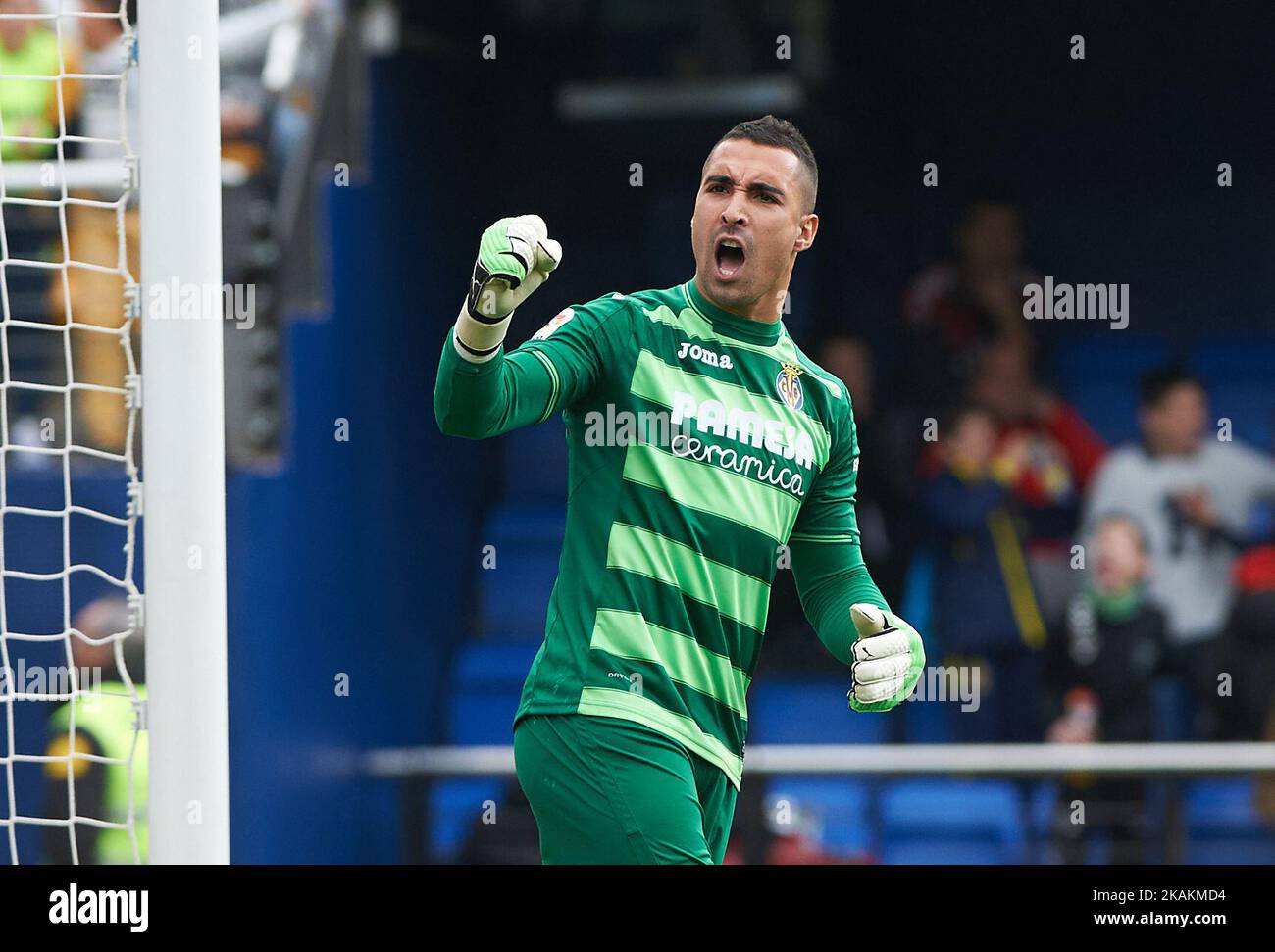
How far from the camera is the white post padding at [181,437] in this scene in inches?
123

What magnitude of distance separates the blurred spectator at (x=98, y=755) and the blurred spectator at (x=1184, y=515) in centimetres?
336

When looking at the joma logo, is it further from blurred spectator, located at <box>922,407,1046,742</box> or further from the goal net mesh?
A: blurred spectator, located at <box>922,407,1046,742</box>

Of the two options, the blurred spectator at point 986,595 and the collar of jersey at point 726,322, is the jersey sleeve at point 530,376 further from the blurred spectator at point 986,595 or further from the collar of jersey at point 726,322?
the blurred spectator at point 986,595

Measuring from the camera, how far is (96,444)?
Answer: 5.73m

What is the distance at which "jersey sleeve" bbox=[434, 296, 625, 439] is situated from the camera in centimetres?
262

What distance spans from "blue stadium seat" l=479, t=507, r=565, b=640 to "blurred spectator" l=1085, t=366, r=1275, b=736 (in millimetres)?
2267

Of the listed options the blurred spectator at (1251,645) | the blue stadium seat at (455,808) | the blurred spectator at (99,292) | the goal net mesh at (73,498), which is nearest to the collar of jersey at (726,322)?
the goal net mesh at (73,498)

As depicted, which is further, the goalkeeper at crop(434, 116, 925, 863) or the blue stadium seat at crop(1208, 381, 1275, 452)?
the blue stadium seat at crop(1208, 381, 1275, 452)

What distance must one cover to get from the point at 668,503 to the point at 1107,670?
3740 mm

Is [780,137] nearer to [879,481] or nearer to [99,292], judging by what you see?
[99,292]

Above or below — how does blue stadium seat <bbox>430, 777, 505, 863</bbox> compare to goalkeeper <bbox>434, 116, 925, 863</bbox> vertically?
below

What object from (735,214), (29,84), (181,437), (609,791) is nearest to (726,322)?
(735,214)

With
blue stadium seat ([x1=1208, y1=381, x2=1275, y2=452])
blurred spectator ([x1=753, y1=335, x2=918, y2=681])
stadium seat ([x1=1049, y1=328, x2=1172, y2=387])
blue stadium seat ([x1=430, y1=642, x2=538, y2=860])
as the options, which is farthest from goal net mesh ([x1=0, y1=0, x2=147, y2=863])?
blue stadium seat ([x1=1208, y1=381, x2=1275, y2=452])
